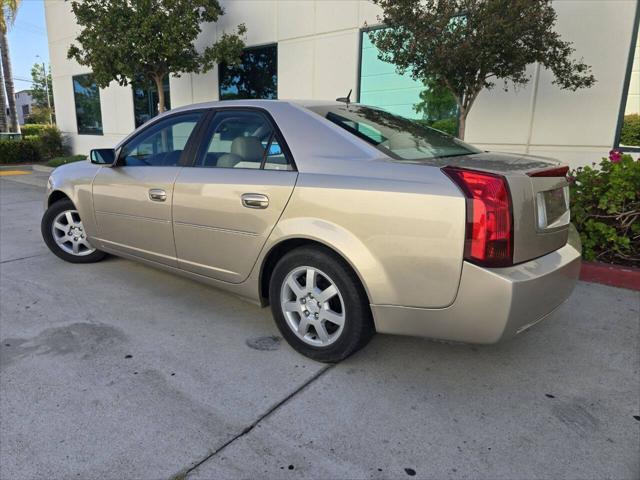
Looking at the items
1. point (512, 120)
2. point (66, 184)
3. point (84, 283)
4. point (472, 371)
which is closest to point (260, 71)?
point (512, 120)

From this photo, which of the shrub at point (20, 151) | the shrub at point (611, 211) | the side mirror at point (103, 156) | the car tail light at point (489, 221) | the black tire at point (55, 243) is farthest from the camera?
the shrub at point (20, 151)

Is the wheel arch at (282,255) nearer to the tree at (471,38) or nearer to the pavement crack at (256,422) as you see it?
the pavement crack at (256,422)

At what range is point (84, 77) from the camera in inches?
584

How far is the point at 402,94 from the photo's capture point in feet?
26.1

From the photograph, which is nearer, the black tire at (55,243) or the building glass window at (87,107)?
the black tire at (55,243)

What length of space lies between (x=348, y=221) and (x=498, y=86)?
18.0ft

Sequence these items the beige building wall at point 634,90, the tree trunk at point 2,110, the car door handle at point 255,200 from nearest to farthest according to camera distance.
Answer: the car door handle at point 255,200 < the beige building wall at point 634,90 < the tree trunk at point 2,110

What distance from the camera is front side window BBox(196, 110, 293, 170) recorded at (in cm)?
305

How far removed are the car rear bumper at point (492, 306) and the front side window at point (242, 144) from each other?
1.20 meters

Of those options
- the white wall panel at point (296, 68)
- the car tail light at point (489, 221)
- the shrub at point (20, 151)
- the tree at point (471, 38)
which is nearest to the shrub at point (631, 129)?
the tree at point (471, 38)

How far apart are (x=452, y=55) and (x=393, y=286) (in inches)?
138

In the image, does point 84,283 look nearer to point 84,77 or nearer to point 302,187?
point 302,187

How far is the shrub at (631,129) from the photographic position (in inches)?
242

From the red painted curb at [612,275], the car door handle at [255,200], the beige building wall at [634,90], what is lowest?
the red painted curb at [612,275]
